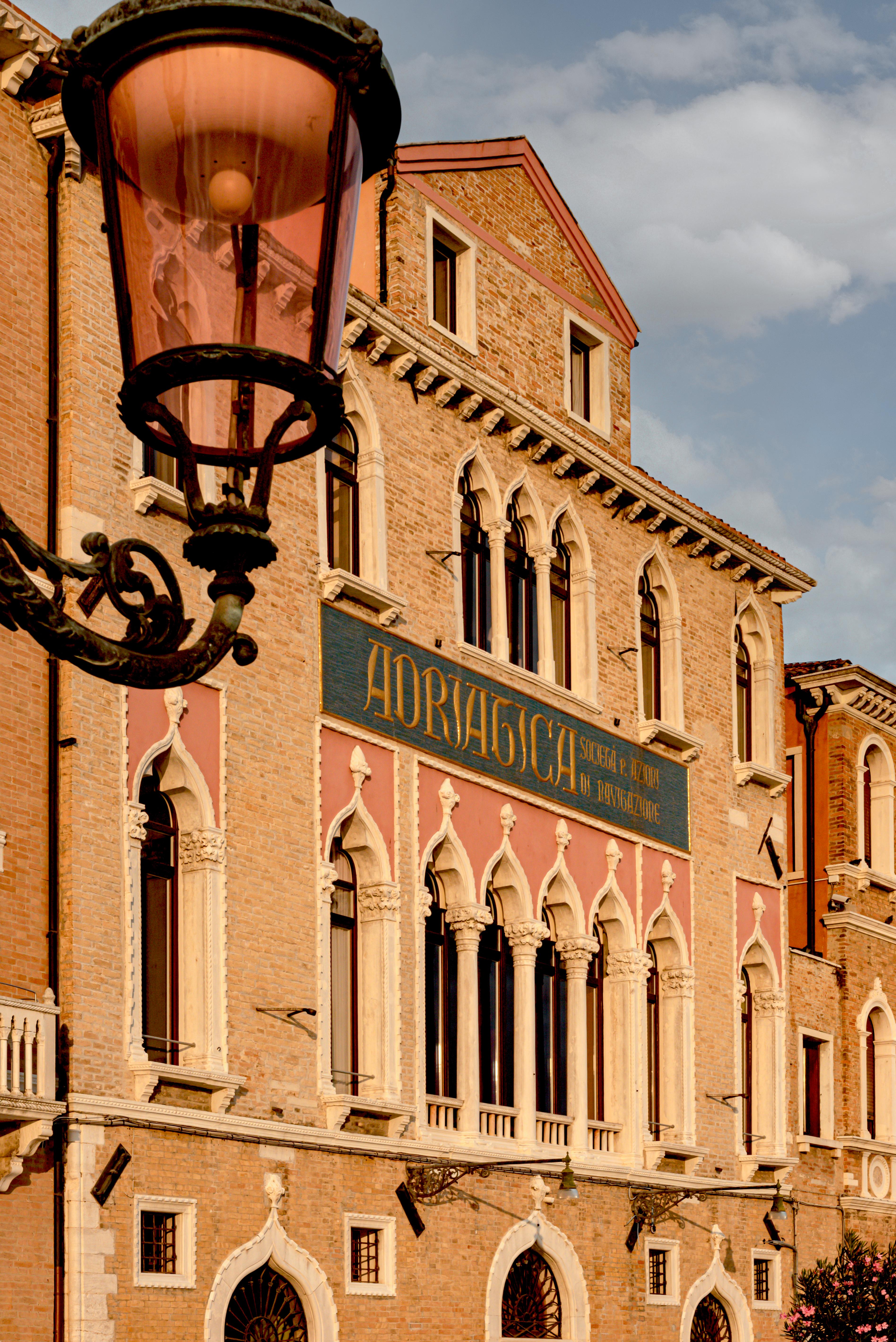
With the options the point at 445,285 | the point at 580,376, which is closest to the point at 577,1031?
the point at 580,376

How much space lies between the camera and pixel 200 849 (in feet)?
54.2

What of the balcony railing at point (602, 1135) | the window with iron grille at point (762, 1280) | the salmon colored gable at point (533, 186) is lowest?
Answer: the window with iron grille at point (762, 1280)

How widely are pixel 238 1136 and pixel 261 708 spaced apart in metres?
3.46

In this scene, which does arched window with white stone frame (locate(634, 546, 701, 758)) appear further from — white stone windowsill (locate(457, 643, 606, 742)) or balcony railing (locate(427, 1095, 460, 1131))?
balcony railing (locate(427, 1095, 460, 1131))

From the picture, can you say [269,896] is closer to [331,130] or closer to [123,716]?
[123,716]

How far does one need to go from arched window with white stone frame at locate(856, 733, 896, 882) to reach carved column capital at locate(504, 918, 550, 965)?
8.79 meters

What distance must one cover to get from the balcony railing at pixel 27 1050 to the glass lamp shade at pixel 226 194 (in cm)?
949

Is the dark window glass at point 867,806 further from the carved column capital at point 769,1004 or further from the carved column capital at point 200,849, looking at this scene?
the carved column capital at point 200,849

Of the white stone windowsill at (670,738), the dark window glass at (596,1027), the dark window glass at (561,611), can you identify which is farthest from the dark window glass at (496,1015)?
the white stone windowsill at (670,738)

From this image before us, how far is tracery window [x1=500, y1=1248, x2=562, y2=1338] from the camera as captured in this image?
776 inches

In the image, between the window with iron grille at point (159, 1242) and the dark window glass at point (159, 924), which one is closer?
the window with iron grille at point (159, 1242)

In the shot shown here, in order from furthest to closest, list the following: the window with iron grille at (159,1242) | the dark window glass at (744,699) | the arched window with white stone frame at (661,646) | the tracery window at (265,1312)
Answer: the dark window glass at (744,699) < the arched window with white stone frame at (661,646) < the tracery window at (265,1312) < the window with iron grille at (159,1242)

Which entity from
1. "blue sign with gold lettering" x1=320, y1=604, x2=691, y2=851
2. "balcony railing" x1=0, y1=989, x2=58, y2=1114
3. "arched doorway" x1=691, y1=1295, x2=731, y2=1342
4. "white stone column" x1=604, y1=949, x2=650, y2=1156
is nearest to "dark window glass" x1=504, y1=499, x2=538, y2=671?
"blue sign with gold lettering" x1=320, y1=604, x2=691, y2=851

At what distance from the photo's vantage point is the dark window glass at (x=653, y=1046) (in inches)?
891
